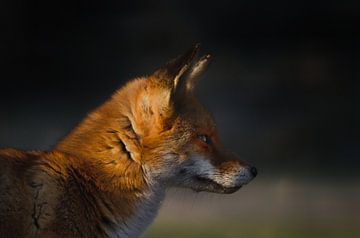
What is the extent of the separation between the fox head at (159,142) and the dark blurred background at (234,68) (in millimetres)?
3427

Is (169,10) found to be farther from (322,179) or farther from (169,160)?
(169,160)

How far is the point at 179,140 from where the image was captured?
455 centimetres

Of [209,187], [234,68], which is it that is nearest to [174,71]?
[209,187]

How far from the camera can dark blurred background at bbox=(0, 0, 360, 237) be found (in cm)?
822

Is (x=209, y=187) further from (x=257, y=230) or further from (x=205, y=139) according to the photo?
(x=257, y=230)

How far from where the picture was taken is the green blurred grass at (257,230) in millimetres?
7388

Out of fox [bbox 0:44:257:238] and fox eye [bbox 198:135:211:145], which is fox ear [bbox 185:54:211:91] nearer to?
fox [bbox 0:44:257:238]

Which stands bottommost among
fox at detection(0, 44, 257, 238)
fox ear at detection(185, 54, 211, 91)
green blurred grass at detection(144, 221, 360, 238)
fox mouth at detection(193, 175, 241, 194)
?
green blurred grass at detection(144, 221, 360, 238)

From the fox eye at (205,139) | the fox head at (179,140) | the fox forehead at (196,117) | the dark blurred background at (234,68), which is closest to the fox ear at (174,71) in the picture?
the fox head at (179,140)

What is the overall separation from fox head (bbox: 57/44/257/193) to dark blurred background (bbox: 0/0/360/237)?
343 centimetres

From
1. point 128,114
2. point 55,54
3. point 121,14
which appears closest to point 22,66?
point 55,54

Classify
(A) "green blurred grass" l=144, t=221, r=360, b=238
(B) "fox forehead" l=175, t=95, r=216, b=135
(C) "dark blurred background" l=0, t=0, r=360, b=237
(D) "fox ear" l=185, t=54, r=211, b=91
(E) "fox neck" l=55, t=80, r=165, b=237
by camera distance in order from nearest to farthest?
(E) "fox neck" l=55, t=80, r=165, b=237
(B) "fox forehead" l=175, t=95, r=216, b=135
(D) "fox ear" l=185, t=54, r=211, b=91
(A) "green blurred grass" l=144, t=221, r=360, b=238
(C) "dark blurred background" l=0, t=0, r=360, b=237

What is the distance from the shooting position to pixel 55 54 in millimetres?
8523

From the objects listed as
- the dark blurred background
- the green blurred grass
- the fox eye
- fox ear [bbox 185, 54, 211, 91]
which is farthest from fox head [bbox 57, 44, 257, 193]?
the dark blurred background
